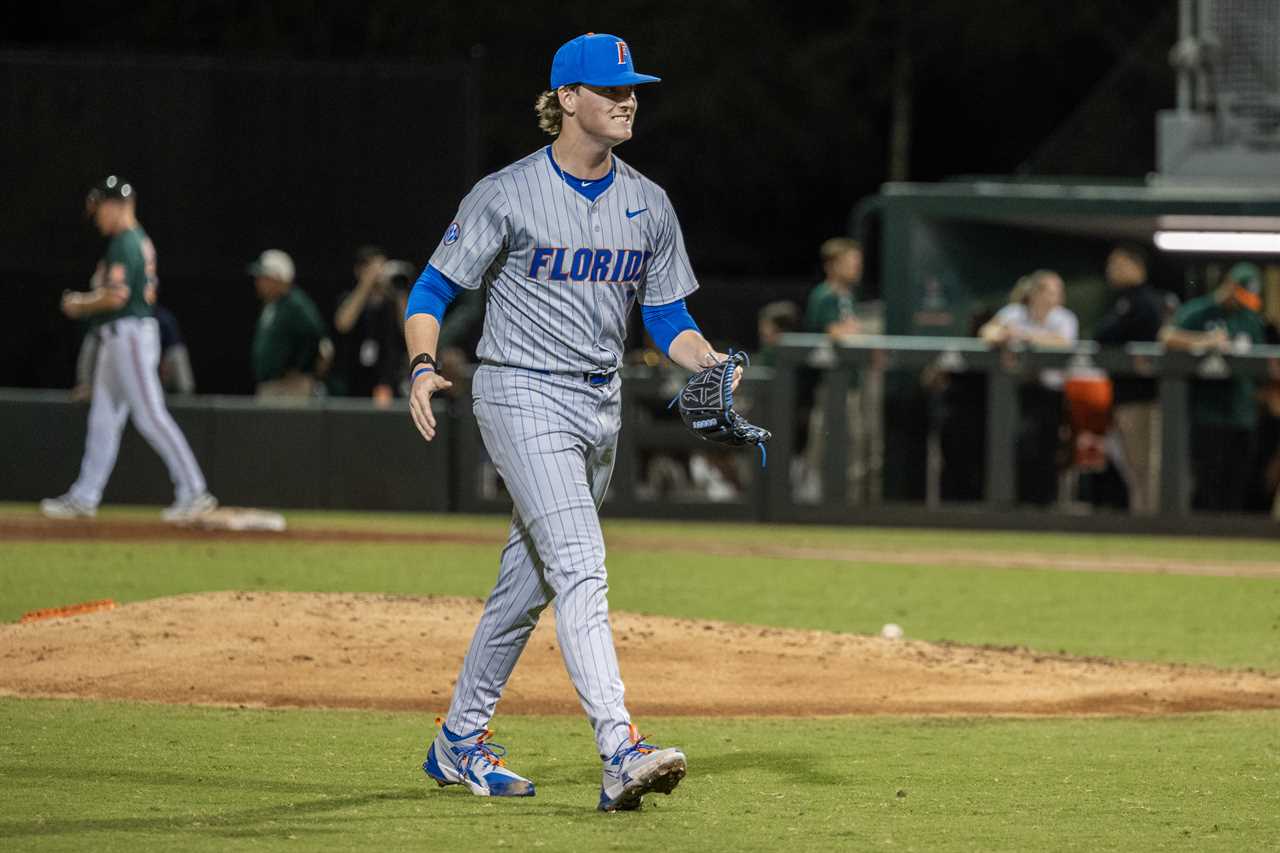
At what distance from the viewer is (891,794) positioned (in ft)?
19.7

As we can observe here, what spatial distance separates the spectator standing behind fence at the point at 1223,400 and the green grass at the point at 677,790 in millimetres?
8637

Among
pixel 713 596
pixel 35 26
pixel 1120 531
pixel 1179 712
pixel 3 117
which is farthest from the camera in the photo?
pixel 35 26

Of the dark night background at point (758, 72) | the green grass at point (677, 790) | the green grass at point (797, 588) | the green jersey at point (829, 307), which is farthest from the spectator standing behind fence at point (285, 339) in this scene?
the dark night background at point (758, 72)

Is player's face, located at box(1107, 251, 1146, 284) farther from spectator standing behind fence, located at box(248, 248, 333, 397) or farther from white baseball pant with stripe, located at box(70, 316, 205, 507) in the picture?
white baseball pant with stripe, located at box(70, 316, 205, 507)

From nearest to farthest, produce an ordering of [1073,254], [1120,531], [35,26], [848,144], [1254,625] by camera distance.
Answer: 1. [1254,625]
2. [1120,531]
3. [1073,254]
4. [35,26]
5. [848,144]

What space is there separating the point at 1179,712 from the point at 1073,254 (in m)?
12.1

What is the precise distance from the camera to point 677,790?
19.6 feet

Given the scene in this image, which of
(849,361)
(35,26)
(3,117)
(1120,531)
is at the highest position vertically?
(35,26)

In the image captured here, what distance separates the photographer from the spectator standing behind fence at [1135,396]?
16234 mm

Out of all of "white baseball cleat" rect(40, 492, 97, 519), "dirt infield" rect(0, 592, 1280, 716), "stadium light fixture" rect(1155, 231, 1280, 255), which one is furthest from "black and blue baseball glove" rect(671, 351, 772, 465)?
"stadium light fixture" rect(1155, 231, 1280, 255)

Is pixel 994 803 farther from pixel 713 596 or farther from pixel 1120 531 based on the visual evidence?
pixel 1120 531

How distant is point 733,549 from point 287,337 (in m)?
4.05

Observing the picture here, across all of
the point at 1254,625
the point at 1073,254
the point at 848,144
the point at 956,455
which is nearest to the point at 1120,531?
the point at 956,455

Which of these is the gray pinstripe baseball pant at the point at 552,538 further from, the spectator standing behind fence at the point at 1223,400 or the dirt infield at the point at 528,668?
the spectator standing behind fence at the point at 1223,400
